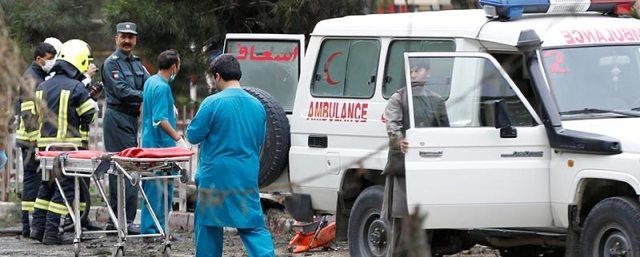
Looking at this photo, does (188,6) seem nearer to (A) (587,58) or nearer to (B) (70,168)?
(B) (70,168)

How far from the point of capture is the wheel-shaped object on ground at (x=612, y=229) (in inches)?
327

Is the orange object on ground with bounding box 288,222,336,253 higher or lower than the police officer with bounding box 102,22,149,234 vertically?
lower

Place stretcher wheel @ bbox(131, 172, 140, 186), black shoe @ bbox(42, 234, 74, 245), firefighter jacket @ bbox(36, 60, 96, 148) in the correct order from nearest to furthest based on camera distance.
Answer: stretcher wheel @ bbox(131, 172, 140, 186) < firefighter jacket @ bbox(36, 60, 96, 148) < black shoe @ bbox(42, 234, 74, 245)

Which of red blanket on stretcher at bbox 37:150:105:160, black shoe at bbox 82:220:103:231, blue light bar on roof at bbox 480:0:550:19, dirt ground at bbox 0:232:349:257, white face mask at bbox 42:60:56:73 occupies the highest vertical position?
blue light bar on roof at bbox 480:0:550:19

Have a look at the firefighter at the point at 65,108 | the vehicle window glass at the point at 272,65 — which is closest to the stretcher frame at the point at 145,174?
the vehicle window glass at the point at 272,65

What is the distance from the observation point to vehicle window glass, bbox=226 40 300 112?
36.4ft

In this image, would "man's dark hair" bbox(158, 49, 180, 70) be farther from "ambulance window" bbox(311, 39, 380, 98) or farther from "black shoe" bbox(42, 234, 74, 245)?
"black shoe" bbox(42, 234, 74, 245)

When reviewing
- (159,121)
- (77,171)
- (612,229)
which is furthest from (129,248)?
(612,229)

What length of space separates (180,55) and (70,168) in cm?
244

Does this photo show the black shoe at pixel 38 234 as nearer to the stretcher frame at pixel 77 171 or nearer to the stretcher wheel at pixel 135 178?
the stretcher frame at pixel 77 171

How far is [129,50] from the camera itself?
11992 millimetres

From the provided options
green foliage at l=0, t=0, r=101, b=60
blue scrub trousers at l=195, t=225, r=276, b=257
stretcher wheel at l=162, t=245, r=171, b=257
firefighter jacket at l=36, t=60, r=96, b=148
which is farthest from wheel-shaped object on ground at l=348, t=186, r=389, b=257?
green foliage at l=0, t=0, r=101, b=60

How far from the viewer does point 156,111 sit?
11.4m

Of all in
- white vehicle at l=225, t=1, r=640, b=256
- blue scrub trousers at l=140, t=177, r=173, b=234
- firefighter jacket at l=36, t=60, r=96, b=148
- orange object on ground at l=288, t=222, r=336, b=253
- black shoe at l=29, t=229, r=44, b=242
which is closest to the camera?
white vehicle at l=225, t=1, r=640, b=256
